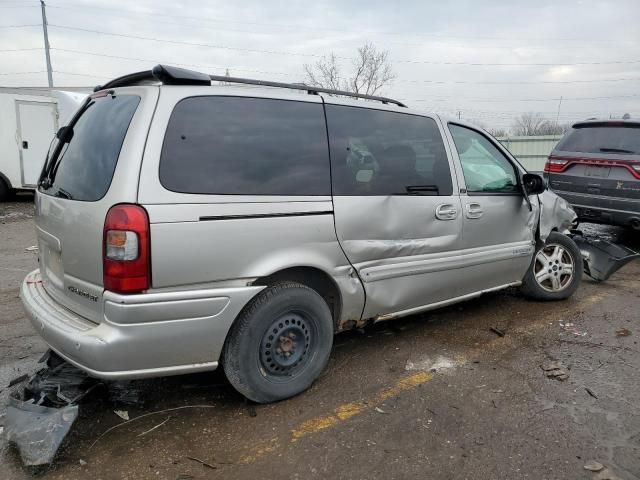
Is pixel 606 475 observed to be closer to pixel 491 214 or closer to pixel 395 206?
pixel 395 206

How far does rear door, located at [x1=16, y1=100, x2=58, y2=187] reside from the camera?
38.9ft

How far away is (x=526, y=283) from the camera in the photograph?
16.6 ft

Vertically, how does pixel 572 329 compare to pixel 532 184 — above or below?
below

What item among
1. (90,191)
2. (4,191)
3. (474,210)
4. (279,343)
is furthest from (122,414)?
(4,191)

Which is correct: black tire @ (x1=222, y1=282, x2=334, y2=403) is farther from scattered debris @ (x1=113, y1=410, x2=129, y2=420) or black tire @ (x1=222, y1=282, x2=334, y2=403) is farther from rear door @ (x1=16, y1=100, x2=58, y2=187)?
rear door @ (x1=16, y1=100, x2=58, y2=187)

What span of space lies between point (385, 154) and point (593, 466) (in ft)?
7.36

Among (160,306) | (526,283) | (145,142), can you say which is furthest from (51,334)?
(526,283)

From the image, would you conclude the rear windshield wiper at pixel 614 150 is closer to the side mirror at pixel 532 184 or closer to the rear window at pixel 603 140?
the rear window at pixel 603 140

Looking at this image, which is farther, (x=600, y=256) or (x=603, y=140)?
(x=603, y=140)

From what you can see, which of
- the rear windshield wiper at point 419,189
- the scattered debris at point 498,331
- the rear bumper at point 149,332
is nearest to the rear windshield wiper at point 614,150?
the scattered debris at point 498,331

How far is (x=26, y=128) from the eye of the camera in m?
11.9

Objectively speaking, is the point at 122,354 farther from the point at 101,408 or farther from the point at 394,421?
the point at 394,421

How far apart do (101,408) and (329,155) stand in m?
2.11

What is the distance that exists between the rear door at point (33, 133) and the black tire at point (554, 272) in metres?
11.2
